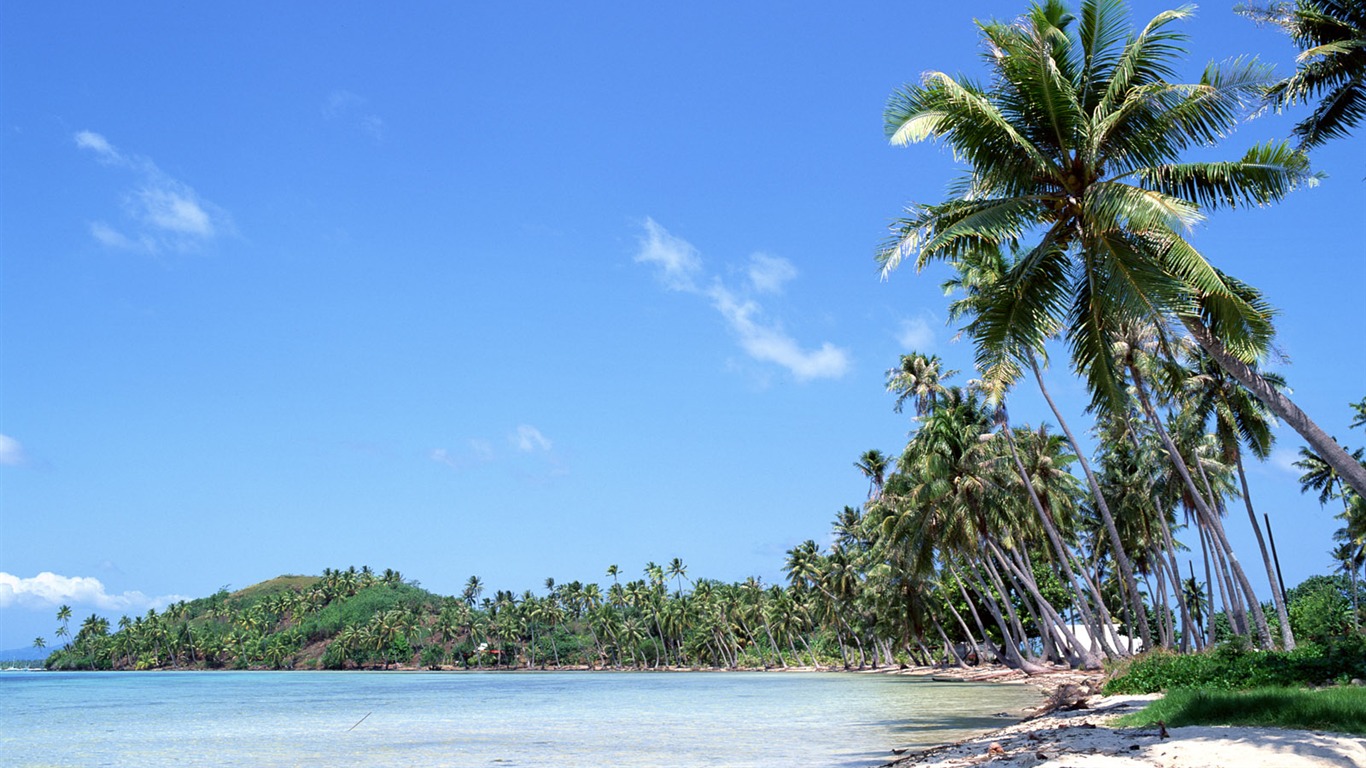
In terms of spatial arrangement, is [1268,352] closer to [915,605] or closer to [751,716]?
[751,716]

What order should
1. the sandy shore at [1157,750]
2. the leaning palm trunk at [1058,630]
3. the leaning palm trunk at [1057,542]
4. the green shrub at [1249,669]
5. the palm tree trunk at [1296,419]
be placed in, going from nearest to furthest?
the sandy shore at [1157,750], the palm tree trunk at [1296,419], the green shrub at [1249,669], the leaning palm trunk at [1057,542], the leaning palm trunk at [1058,630]

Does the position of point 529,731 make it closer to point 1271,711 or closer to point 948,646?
point 1271,711

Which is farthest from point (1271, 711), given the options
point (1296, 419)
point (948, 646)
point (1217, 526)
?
point (948, 646)

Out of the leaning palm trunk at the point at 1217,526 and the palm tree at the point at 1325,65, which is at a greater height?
the palm tree at the point at 1325,65

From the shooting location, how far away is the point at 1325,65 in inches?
565

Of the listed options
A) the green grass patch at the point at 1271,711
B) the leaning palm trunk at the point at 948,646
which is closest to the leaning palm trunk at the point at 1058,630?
the leaning palm trunk at the point at 948,646

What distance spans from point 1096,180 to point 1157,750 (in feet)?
25.3

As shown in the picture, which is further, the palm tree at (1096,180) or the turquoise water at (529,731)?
the turquoise water at (529,731)

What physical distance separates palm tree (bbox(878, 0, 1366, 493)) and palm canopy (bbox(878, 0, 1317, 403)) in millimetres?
22

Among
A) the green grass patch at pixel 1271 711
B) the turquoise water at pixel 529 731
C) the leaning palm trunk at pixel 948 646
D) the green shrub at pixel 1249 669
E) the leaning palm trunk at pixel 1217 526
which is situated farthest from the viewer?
the leaning palm trunk at pixel 948 646

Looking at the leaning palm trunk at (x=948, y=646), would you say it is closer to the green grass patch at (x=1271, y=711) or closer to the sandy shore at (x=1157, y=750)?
the sandy shore at (x=1157, y=750)

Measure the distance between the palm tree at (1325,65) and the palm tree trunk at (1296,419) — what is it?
14.0 feet

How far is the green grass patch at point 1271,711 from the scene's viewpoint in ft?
35.7

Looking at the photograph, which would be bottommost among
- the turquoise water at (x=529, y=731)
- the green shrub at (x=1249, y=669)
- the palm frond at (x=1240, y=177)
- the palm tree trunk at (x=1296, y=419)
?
the turquoise water at (x=529, y=731)
